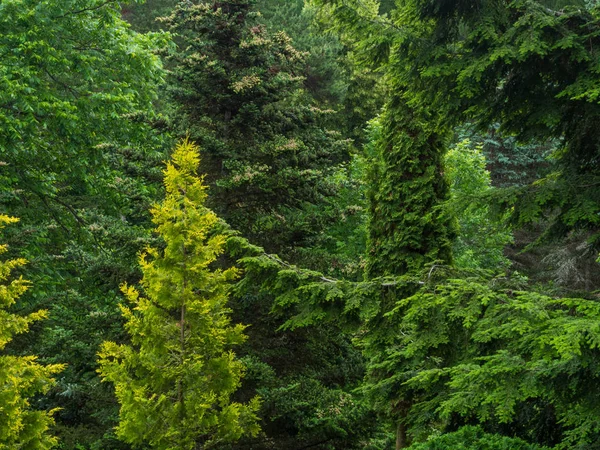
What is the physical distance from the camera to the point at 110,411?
8906 mm

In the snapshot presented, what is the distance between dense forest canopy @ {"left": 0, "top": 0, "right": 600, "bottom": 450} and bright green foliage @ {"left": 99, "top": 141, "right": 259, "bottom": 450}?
0.10 feet

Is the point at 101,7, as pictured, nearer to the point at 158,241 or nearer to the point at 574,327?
the point at 158,241

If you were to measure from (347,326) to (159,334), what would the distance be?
2.73 metres

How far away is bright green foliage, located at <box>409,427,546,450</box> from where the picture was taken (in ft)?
17.8

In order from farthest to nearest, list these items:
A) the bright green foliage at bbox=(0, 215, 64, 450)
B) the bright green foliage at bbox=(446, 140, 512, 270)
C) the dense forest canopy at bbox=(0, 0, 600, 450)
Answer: the bright green foliage at bbox=(446, 140, 512, 270) < the bright green foliage at bbox=(0, 215, 64, 450) < the dense forest canopy at bbox=(0, 0, 600, 450)

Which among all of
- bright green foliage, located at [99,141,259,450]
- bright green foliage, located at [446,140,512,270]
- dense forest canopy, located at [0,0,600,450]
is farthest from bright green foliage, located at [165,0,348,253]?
bright green foliage, located at [446,140,512,270]

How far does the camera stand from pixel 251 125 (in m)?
10.4

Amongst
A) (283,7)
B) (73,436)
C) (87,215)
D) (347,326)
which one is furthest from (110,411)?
(283,7)

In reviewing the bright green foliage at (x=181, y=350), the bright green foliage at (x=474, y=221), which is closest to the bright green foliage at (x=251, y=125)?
the bright green foliage at (x=181, y=350)

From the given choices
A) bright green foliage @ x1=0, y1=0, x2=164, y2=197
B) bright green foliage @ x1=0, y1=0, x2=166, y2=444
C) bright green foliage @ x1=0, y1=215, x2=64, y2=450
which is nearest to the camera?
bright green foliage @ x1=0, y1=215, x2=64, y2=450

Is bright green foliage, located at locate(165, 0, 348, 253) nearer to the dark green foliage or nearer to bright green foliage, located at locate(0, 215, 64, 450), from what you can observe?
the dark green foliage

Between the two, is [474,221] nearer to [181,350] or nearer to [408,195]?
[408,195]

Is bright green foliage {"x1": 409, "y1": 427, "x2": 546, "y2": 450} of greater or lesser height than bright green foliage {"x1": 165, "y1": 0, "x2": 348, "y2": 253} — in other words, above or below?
below

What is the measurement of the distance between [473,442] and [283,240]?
4862 mm
